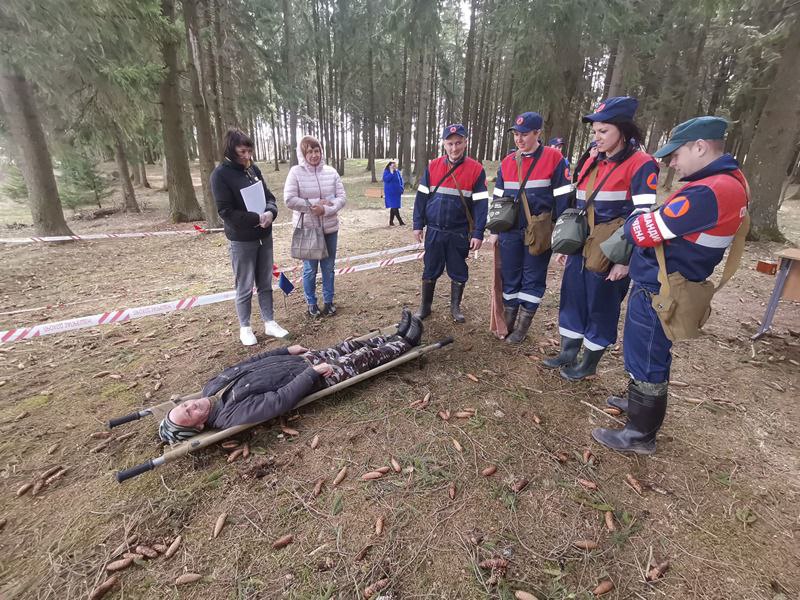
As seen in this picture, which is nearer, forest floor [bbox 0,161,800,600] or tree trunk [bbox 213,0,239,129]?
forest floor [bbox 0,161,800,600]

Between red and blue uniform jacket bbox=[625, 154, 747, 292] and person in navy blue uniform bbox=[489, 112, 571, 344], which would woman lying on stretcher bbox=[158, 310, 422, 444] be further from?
red and blue uniform jacket bbox=[625, 154, 747, 292]

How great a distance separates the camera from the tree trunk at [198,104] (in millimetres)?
10344

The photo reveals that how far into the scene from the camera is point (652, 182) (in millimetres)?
3053

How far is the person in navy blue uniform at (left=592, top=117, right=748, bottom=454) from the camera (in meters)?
2.36

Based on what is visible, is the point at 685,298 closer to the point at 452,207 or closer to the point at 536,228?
the point at 536,228

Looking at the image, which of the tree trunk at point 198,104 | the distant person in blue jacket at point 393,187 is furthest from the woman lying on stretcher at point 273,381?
the distant person in blue jacket at point 393,187

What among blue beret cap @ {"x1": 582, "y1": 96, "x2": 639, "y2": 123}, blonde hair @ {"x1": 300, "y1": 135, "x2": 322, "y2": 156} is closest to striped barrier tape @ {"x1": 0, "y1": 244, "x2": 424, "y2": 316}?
blonde hair @ {"x1": 300, "y1": 135, "x2": 322, "y2": 156}

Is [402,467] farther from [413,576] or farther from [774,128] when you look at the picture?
[774,128]

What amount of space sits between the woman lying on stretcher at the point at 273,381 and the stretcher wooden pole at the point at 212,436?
0.21ft

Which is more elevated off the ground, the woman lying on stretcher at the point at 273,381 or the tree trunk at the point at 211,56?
the tree trunk at the point at 211,56

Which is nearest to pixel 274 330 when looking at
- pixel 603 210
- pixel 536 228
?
pixel 536 228

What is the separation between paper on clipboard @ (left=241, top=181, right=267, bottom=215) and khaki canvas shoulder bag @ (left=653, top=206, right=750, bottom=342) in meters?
4.03

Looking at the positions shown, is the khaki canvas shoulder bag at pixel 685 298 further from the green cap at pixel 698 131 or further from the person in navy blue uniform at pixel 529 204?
the person in navy blue uniform at pixel 529 204

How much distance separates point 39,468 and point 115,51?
1108cm
